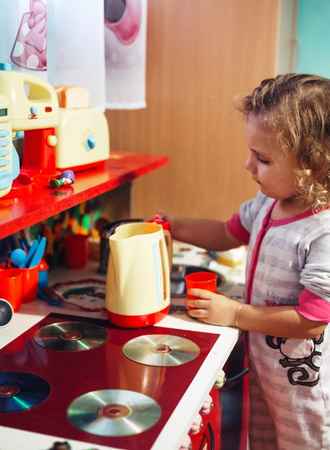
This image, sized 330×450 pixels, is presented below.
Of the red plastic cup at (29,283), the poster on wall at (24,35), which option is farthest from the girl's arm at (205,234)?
the poster on wall at (24,35)

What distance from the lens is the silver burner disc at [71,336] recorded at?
1.25 m

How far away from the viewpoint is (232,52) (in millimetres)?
1892

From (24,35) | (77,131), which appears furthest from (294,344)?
(24,35)

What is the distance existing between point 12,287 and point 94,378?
1.27ft

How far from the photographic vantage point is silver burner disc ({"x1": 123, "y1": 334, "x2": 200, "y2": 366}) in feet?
3.89

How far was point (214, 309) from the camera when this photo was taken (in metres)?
1.35

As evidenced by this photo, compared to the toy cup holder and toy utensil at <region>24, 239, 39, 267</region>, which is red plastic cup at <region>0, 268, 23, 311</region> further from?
the toy cup holder

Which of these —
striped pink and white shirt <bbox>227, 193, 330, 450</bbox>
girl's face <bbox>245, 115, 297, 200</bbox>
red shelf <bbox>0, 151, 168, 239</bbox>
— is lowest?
striped pink and white shirt <bbox>227, 193, 330, 450</bbox>

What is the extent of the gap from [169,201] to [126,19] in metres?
0.60

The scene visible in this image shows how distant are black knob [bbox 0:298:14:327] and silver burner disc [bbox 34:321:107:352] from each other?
7 cm

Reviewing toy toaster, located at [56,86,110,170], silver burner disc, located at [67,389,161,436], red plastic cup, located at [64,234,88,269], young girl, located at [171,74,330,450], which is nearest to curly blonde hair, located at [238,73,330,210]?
young girl, located at [171,74,330,450]

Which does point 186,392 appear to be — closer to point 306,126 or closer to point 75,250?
point 306,126

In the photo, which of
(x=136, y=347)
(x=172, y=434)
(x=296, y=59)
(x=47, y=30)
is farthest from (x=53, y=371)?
(x=296, y=59)

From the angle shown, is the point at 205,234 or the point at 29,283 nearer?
the point at 29,283
